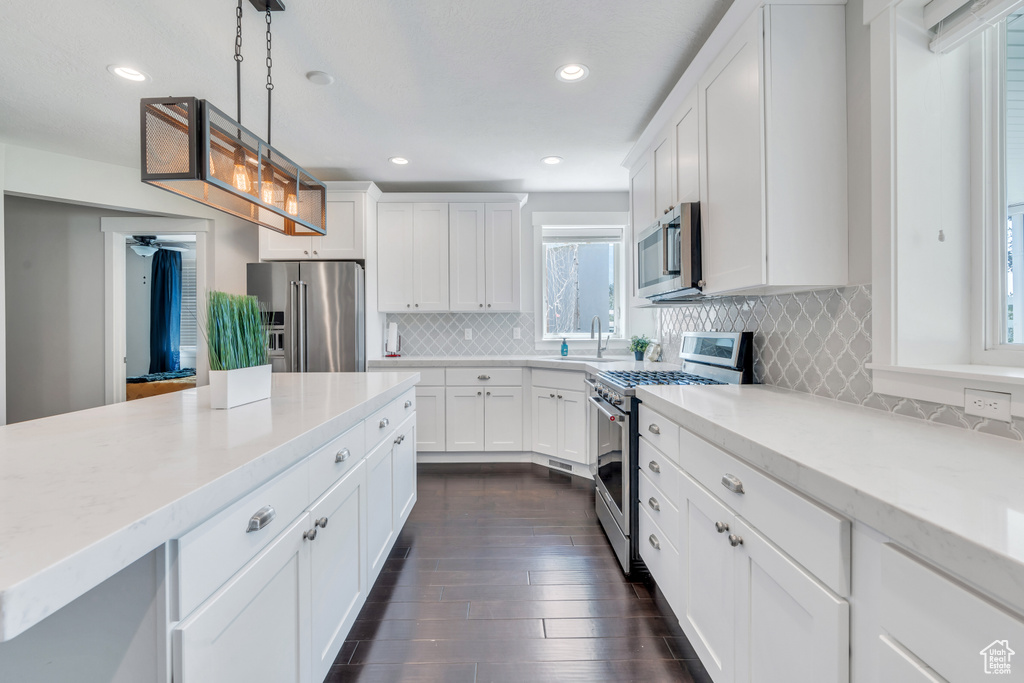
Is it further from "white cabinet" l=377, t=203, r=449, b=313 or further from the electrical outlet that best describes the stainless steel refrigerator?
the electrical outlet

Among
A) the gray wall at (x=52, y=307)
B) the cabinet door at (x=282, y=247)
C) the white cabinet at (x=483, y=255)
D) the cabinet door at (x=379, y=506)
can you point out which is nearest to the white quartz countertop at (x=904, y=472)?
the cabinet door at (x=379, y=506)

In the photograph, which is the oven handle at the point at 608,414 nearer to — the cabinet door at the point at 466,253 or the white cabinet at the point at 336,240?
the cabinet door at the point at 466,253

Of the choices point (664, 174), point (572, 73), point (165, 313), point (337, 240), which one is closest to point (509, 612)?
point (664, 174)

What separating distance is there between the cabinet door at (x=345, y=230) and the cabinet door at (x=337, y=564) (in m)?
2.61

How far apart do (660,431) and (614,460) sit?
1.76ft

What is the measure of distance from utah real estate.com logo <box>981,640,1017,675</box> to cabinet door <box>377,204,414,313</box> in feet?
12.9

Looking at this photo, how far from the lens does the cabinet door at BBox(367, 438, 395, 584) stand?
1797 millimetres

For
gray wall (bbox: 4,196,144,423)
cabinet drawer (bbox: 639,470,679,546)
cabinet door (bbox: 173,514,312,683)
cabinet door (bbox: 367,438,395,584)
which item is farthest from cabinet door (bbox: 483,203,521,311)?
gray wall (bbox: 4,196,144,423)

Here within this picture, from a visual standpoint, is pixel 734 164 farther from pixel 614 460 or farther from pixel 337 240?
pixel 337 240

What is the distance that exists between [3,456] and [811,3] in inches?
104

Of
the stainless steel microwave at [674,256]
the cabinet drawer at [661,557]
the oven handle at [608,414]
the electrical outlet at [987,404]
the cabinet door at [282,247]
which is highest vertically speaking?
the cabinet door at [282,247]

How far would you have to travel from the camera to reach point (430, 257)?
13.4 ft

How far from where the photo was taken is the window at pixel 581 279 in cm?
444

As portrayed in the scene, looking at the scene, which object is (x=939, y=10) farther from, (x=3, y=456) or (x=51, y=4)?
(x=51, y=4)
